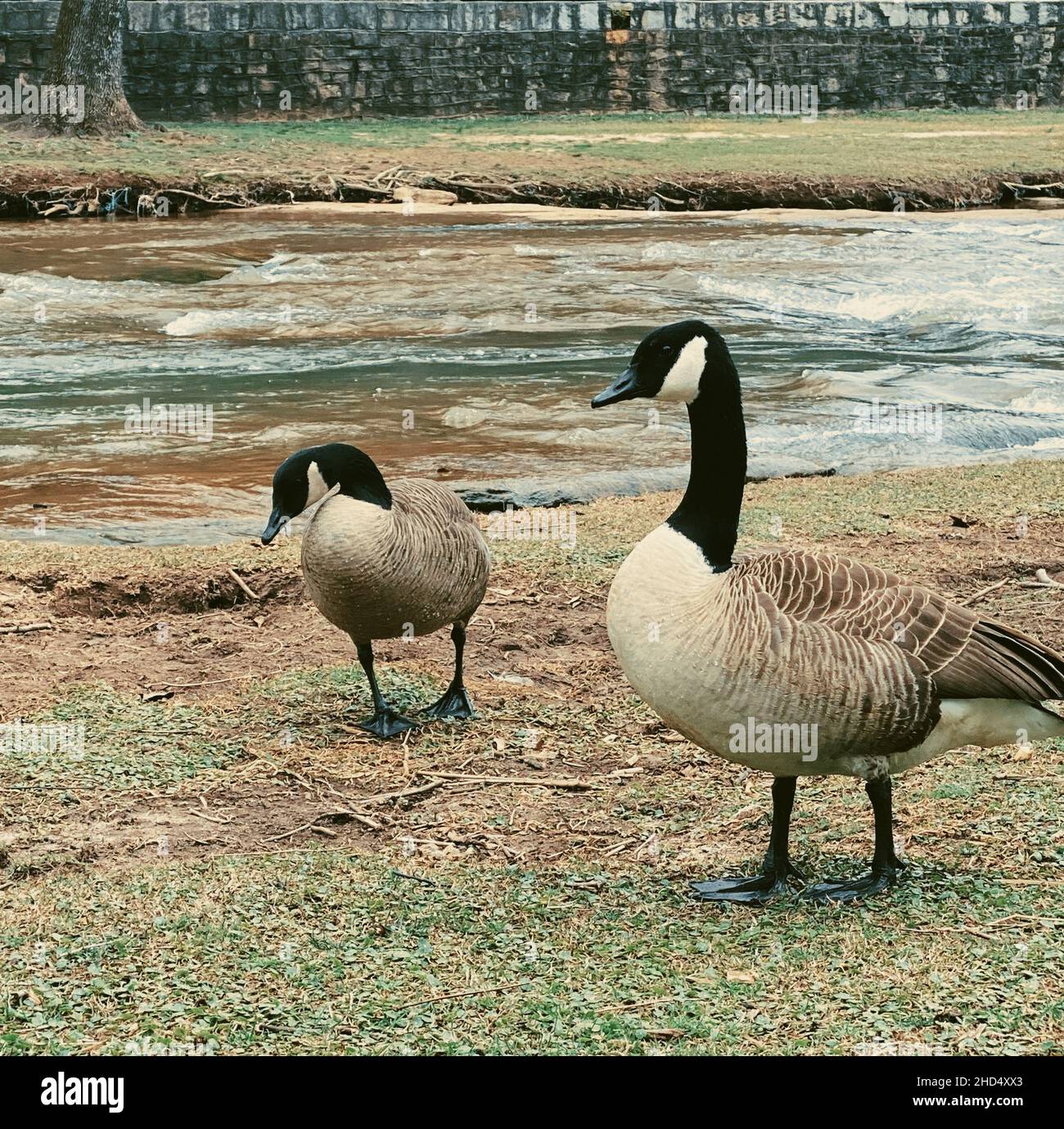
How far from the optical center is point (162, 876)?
452cm

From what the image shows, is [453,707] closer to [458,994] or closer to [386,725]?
[386,725]

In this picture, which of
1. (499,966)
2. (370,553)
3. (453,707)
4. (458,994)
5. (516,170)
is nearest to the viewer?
(458,994)

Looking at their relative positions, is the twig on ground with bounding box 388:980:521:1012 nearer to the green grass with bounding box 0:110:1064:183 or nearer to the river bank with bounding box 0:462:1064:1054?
the river bank with bounding box 0:462:1064:1054

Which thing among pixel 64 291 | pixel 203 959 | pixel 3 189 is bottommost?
pixel 203 959

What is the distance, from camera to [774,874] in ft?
14.3

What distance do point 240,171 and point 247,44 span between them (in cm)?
679

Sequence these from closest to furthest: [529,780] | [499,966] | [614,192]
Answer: [499,966], [529,780], [614,192]

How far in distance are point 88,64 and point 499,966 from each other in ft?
80.1

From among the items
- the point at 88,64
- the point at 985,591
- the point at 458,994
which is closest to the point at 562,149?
the point at 88,64

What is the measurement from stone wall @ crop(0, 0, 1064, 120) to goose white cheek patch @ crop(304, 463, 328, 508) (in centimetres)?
2487

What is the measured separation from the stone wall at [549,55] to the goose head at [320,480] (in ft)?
81.6

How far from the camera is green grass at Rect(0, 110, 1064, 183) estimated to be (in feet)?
76.8

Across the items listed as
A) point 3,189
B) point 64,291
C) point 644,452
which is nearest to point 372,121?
point 3,189

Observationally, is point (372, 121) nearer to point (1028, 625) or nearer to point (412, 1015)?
point (1028, 625)
